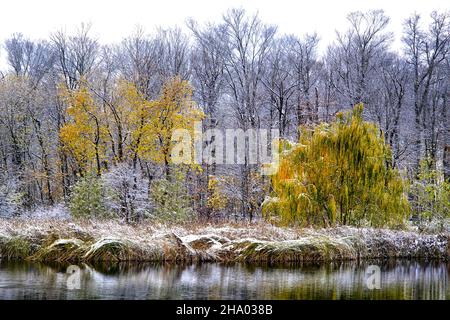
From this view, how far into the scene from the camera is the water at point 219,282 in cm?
1115

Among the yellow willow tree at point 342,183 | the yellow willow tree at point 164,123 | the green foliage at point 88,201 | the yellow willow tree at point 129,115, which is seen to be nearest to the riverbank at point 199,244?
Answer: the yellow willow tree at point 342,183

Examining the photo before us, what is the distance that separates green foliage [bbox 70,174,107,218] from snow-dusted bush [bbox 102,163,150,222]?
2.68 ft

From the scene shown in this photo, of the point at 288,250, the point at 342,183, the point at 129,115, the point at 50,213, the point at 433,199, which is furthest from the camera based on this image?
the point at 129,115

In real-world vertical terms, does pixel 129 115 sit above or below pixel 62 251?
above

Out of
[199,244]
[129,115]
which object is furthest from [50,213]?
[199,244]

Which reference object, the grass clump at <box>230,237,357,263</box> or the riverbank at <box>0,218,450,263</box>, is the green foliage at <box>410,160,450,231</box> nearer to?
the riverbank at <box>0,218,450,263</box>

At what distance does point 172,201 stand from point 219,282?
32.9ft

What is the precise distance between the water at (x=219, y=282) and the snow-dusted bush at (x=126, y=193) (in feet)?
27.7

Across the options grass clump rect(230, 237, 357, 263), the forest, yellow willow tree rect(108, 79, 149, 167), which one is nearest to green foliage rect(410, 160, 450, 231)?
the forest

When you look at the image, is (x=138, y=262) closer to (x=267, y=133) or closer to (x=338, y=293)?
(x=338, y=293)

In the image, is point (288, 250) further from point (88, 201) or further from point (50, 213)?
point (50, 213)

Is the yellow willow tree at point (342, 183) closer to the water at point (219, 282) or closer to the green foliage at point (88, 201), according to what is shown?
the water at point (219, 282)

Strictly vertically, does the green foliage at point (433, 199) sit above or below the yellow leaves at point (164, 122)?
below

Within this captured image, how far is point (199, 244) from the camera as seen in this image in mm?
17203
